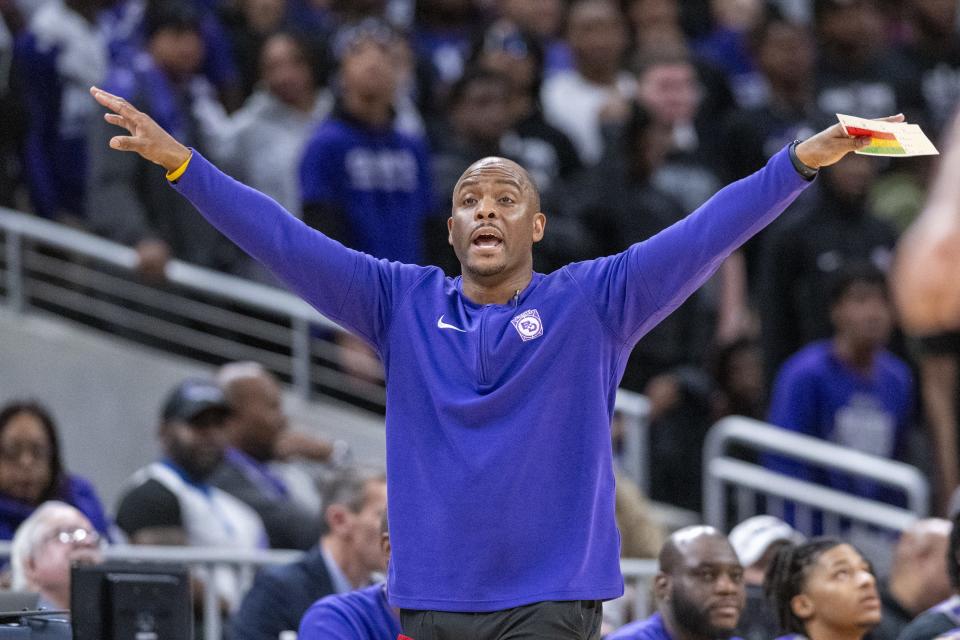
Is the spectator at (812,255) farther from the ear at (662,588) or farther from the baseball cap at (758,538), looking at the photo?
the ear at (662,588)

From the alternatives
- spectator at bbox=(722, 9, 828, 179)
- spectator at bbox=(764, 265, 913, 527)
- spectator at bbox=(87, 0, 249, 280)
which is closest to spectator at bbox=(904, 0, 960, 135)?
spectator at bbox=(722, 9, 828, 179)

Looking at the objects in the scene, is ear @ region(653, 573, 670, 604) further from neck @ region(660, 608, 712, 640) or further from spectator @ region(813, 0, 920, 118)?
spectator @ region(813, 0, 920, 118)

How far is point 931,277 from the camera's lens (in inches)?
56.0

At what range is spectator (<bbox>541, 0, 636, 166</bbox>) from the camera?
995 centimetres

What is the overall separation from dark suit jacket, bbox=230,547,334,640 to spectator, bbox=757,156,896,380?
3.88 meters

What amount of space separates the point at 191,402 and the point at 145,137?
3.70m

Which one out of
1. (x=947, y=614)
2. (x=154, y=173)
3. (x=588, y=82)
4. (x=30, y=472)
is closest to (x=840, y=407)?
(x=947, y=614)

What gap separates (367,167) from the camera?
8.20m

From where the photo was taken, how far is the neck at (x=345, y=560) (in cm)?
559

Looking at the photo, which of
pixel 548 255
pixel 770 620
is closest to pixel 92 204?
pixel 548 255

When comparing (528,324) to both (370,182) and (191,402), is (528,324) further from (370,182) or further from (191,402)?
(370,182)

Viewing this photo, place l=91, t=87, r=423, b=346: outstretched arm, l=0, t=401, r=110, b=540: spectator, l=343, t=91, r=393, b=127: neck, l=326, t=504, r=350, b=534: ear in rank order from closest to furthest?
1. l=91, t=87, r=423, b=346: outstretched arm
2. l=326, t=504, r=350, b=534: ear
3. l=0, t=401, r=110, b=540: spectator
4. l=343, t=91, r=393, b=127: neck

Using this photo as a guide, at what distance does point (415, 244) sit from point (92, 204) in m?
1.58

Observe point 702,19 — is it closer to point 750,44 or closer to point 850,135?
point 750,44
